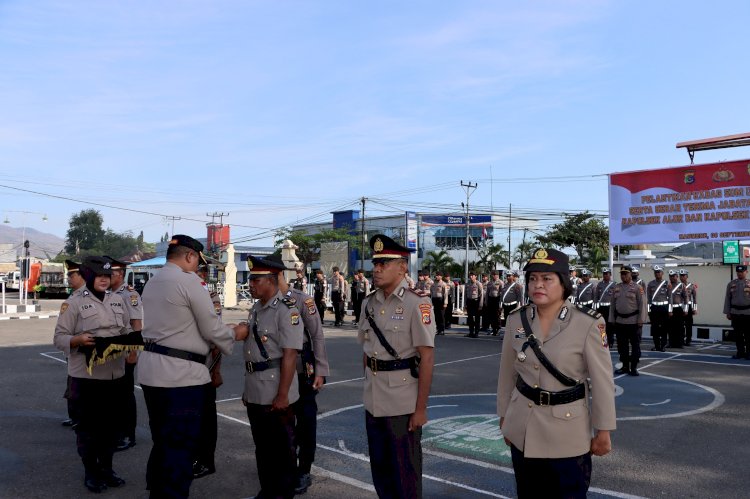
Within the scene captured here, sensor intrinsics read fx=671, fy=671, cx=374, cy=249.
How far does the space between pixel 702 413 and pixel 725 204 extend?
11777mm

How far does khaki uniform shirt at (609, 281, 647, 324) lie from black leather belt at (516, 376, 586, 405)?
8.71m

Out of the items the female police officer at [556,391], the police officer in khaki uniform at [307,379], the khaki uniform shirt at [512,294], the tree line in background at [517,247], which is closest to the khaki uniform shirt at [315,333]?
Answer: the police officer in khaki uniform at [307,379]

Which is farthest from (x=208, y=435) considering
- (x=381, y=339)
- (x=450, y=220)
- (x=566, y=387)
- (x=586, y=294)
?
(x=450, y=220)

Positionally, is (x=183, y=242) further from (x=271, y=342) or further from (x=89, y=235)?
(x=89, y=235)

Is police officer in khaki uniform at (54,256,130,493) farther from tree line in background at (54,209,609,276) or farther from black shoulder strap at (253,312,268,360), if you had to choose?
tree line in background at (54,209,609,276)

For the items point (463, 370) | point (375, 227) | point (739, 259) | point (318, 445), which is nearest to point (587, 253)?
point (375, 227)

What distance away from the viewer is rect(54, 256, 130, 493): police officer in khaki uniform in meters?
5.46

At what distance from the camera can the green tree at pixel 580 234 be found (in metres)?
65.8

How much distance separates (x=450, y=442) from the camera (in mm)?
6852

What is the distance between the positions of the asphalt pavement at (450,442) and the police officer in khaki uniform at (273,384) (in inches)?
26.1

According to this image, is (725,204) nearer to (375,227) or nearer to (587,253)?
(587,253)

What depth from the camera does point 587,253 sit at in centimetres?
6391

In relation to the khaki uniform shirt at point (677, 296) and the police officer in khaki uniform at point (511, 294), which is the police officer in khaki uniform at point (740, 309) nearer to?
the khaki uniform shirt at point (677, 296)

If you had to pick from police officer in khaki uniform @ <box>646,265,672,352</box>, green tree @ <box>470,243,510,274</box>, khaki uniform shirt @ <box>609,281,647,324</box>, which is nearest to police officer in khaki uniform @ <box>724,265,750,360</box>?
police officer in khaki uniform @ <box>646,265,672,352</box>
